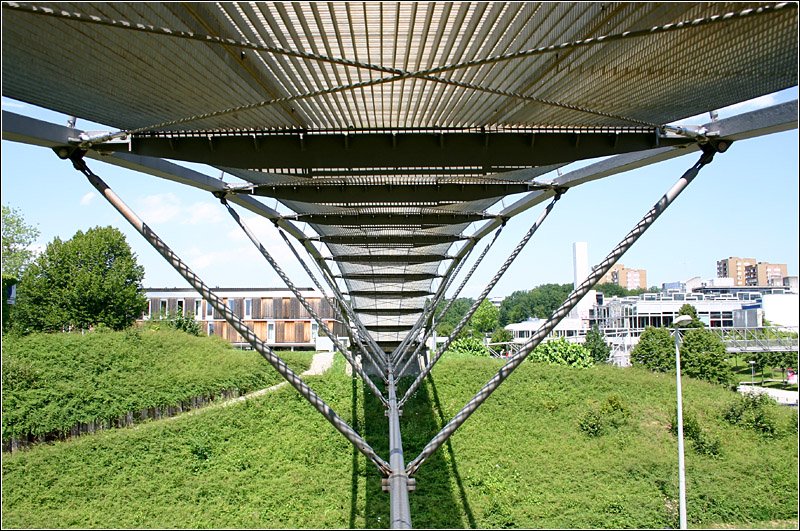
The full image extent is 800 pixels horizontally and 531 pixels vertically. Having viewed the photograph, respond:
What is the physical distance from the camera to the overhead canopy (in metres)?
4.69

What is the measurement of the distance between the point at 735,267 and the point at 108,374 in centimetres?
16853

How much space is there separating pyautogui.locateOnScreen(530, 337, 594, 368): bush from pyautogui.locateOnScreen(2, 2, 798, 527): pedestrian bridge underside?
2453cm

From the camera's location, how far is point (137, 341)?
30906 millimetres

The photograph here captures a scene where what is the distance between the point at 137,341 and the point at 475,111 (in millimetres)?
27805

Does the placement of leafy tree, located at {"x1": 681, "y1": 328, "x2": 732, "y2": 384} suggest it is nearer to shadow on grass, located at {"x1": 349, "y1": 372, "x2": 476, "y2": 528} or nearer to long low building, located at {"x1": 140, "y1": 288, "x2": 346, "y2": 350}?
shadow on grass, located at {"x1": 349, "y1": 372, "x2": 476, "y2": 528}

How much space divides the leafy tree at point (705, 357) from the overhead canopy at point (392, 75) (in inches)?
1249

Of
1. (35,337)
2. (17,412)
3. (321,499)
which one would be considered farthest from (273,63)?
(35,337)

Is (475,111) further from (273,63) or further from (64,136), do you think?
(64,136)

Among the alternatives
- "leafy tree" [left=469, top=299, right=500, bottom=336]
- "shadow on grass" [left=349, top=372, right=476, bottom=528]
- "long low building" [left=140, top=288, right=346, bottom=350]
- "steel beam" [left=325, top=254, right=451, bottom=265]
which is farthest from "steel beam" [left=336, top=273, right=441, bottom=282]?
"leafy tree" [left=469, top=299, right=500, bottom=336]

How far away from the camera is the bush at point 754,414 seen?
25219 mm

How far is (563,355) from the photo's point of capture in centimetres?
3306

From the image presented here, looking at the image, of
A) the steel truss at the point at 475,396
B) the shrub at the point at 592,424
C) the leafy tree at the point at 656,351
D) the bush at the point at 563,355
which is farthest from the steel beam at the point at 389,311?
the leafy tree at the point at 656,351

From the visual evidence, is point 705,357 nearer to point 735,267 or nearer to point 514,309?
point 514,309

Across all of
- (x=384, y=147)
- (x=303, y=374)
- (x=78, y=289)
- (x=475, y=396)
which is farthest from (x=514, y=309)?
(x=475, y=396)
